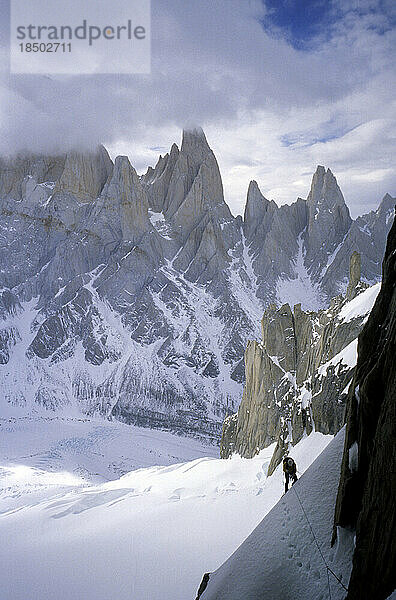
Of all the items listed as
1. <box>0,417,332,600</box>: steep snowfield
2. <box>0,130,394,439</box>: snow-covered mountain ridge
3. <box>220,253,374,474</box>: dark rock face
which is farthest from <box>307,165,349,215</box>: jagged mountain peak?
<box>0,417,332,600</box>: steep snowfield

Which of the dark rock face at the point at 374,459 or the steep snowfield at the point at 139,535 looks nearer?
the dark rock face at the point at 374,459

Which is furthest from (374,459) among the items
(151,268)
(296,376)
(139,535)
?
(151,268)

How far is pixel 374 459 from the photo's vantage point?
14.4 ft

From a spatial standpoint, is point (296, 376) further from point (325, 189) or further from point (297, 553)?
point (325, 189)

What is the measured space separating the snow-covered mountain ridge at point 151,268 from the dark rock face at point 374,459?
9492 cm

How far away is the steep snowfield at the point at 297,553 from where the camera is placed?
16.1ft

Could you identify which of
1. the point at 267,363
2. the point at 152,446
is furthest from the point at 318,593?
the point at 152,446

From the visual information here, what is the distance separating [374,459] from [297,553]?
2.04m

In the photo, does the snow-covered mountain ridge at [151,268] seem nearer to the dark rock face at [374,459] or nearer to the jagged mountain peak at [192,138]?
the jagged mountain peak at [192,138]

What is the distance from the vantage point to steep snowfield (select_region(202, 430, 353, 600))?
4.91 metres

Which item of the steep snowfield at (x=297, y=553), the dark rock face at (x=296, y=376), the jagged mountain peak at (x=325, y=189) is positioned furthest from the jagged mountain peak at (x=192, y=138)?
the steep snowfield at (x=297, y=553)

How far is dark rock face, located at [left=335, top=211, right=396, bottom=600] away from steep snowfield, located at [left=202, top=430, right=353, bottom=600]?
0.47 metres

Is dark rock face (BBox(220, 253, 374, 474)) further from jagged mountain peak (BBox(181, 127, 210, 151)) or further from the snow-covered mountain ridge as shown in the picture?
jagged mountain peak (BBox(181, 127, 210, 151))

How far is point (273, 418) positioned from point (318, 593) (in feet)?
79.2
